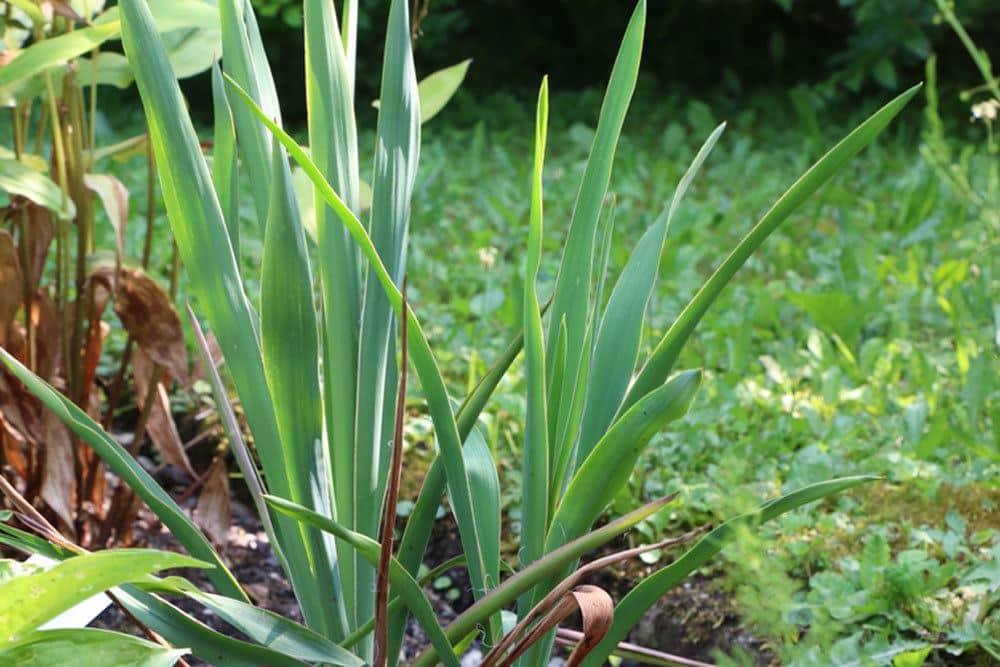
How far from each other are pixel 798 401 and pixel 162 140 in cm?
128

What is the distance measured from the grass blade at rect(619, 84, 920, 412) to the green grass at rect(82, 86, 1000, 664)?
0.11 m

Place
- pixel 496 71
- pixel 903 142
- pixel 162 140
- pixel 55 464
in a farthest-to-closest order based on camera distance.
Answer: pixel 496 71, pixel 903 142, pixel 55 464, pixel 162 140

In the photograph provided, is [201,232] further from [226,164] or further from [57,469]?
[57,469]

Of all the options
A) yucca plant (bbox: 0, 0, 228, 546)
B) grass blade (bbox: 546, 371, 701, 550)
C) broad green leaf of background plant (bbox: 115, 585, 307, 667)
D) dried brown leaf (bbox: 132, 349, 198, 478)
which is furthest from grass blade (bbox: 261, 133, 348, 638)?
dried brown leaf (bbox: 132, 349, 198, 478)

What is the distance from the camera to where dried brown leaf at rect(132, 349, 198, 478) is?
4.68 ft

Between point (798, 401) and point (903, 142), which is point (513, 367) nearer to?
point (798, 401)

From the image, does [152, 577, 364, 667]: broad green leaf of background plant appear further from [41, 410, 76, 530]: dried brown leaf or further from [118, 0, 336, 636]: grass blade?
[41, 410, 76, 530]: dried brown leaf

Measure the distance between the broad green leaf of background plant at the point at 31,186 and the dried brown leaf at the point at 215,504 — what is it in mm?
353

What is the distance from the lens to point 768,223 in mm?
877

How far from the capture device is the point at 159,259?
9.31 feet

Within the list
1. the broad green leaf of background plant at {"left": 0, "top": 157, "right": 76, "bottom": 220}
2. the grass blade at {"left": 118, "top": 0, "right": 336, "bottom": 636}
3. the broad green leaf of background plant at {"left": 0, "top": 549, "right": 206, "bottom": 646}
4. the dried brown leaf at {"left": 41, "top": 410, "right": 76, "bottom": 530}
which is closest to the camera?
the broad green leaf of background plant at {"left": 0, "top": 549, "right": 206, "bottom": 646}

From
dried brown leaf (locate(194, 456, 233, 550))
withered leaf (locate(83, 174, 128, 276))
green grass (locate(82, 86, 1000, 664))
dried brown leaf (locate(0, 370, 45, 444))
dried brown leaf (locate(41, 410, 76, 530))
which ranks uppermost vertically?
withered leaf (locate(83, 174, 128, 276))

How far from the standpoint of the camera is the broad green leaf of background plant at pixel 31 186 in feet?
3.94

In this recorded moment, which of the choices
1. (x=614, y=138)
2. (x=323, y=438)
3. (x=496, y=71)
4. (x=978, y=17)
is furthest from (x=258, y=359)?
(x=496, y=71)
